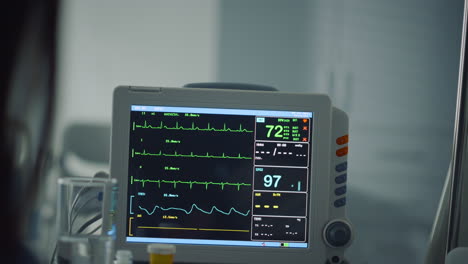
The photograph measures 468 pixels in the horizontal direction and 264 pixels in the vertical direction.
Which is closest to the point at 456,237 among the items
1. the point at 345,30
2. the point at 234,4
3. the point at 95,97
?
the point at 345,30

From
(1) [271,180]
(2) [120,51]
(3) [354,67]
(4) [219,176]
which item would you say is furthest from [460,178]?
(2) [120,51]

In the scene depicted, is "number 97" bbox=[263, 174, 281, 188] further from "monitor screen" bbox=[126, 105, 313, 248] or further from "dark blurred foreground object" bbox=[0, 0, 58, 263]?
"dark blurred foreground object" bbox=[0, 0, 58, 263]

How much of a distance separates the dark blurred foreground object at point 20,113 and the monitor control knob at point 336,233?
1.51 metres

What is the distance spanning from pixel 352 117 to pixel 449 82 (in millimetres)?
509

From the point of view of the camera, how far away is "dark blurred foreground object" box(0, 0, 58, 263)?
88.2 inches

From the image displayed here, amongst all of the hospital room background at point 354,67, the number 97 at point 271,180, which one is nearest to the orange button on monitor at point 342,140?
the number 97 at point 271,180

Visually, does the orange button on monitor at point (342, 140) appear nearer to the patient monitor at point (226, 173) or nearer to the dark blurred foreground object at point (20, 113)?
the patient monitor at point (226, 173)

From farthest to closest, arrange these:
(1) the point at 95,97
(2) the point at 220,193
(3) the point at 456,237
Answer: (1) the point at 95,97, (3) the point at 456,237, (2) the point at 220,193

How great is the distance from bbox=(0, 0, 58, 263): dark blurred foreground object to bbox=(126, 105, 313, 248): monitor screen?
1251 mm

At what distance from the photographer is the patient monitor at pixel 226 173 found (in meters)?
1.21

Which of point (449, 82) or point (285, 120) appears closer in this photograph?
point (285, 120)

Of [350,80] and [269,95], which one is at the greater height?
[350,80]

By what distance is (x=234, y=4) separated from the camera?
8.73 ft

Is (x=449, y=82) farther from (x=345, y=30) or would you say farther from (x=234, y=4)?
(x=234, y=4)
